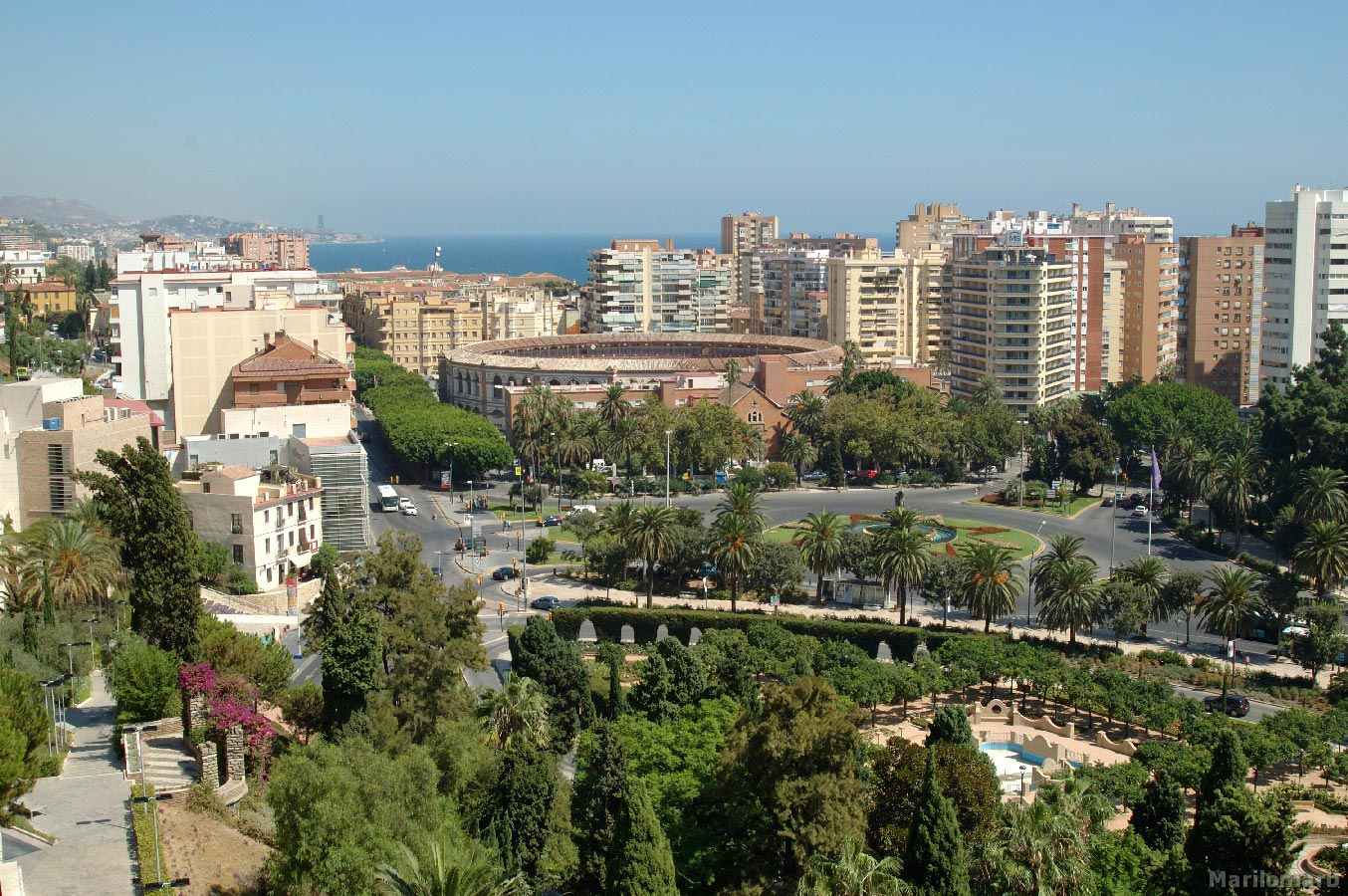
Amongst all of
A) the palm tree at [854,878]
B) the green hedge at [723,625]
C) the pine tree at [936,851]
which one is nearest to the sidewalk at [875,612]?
the green hedge at [723,625]

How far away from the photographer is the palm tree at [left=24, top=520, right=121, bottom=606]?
45.8 metres

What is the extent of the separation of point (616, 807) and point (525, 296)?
136 m

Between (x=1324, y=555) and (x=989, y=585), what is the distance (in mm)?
14580

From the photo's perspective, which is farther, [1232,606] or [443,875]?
[1232,606]

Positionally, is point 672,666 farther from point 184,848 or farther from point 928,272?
point 928,272

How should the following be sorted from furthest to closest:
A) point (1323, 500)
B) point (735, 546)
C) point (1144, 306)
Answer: point (1144, 306), point (1323, 500), point (735, 546)

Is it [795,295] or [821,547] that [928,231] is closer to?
[795,295]

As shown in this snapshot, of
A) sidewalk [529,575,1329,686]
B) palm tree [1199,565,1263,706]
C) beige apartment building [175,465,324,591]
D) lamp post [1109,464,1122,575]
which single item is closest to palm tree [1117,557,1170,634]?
sidewalk [529,575,1329,686]

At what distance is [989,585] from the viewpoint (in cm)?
5462

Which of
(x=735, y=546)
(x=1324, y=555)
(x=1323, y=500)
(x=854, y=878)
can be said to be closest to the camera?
(x=854, y=878)

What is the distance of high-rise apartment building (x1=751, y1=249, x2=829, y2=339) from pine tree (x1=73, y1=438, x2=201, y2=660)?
9700cm

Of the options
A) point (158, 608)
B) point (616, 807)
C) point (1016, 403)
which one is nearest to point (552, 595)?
point (158, 608)

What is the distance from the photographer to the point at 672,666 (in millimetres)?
45719

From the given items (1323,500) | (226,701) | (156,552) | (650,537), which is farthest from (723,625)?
(1323,500)
